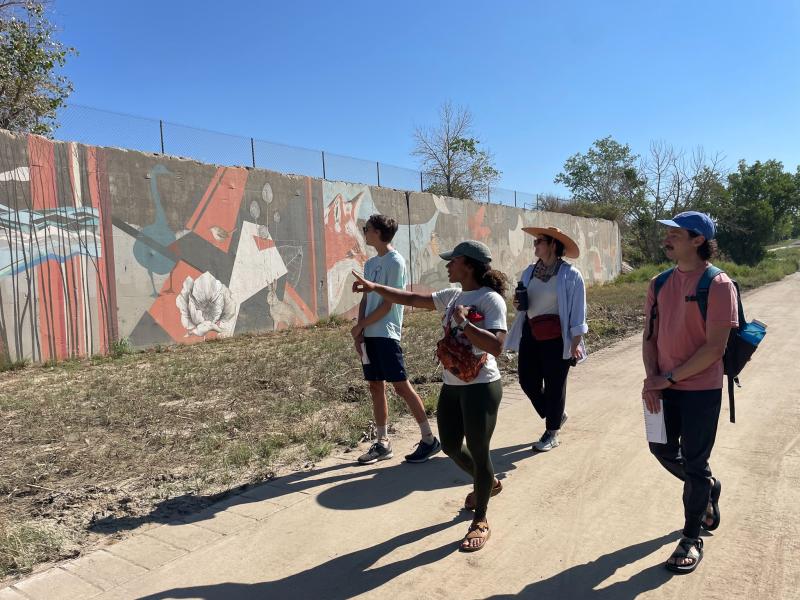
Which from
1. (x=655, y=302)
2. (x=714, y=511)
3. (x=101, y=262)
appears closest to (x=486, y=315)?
(x=655, y=302)

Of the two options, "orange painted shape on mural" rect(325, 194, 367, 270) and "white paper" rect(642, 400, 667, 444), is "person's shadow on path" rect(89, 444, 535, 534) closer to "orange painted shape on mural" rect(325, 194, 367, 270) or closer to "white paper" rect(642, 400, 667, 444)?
"white paper" rect(642, 400, 667, 444)

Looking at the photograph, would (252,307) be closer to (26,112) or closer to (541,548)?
(26,112)

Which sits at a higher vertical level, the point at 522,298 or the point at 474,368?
the point at 522,298

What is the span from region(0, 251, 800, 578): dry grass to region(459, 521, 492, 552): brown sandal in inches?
69.0

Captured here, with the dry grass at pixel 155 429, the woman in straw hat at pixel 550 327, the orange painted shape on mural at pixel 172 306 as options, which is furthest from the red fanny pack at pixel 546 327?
the orange painted shape on mural at pixel 172 306

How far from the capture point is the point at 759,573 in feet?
9.48

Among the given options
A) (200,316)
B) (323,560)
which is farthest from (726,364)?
(200,316)

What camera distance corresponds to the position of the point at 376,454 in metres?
4.68

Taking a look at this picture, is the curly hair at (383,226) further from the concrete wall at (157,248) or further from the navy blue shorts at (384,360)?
the concrete wall at (157,248)

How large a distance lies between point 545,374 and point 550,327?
0.40m

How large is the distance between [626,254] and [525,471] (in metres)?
36.2

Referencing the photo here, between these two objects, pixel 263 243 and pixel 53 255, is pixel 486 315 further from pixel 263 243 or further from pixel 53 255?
pixel 263 243

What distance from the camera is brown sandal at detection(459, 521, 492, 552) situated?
126 inches

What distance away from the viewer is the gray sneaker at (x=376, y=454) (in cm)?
462
